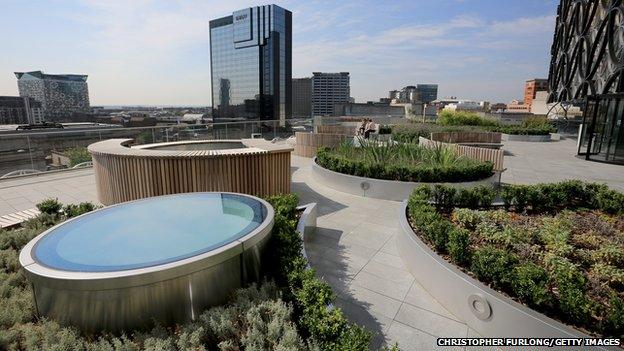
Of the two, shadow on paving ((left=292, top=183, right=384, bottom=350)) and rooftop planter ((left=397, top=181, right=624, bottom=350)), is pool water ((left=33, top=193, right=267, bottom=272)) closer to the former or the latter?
shadow on paving ((left=292, top=183, right=384, bottom=350))

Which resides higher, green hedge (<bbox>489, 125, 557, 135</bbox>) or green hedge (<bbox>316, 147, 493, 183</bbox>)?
green hedge (<bbox>489, 125, 557, 135</bbox>)

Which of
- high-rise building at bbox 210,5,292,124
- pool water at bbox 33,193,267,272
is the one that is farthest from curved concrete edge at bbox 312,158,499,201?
high-rise building at bbox 210,5,292,124

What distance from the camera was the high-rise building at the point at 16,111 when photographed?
238 ft

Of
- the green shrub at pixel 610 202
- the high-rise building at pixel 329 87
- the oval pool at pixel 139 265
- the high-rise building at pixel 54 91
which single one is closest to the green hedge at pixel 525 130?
the green shrub at pixel 610 202

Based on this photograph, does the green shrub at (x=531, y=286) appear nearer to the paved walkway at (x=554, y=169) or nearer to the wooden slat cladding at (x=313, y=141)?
the paved walkway at (x=554, y=169)

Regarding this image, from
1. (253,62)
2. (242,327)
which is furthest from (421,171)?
(253,62)

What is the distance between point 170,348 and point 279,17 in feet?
345

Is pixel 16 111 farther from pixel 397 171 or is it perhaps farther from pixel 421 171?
pixel 421 171

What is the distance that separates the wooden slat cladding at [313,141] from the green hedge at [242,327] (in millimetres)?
10897

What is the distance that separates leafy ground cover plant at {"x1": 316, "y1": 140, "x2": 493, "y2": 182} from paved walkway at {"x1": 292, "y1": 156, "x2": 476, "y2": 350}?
1252 mm

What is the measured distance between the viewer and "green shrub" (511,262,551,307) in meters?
3.28

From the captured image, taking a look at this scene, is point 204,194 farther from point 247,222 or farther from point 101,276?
point 101,276

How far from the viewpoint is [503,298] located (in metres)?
3.50

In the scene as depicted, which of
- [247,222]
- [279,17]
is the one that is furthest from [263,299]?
[279,17]
